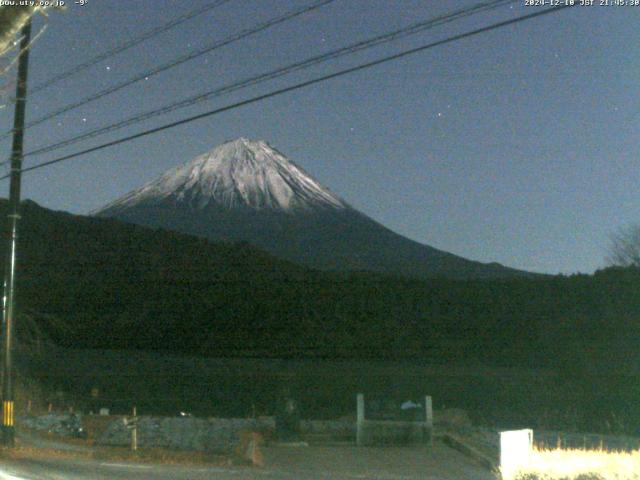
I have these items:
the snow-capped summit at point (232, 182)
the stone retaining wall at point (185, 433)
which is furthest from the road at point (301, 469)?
the snow-capped summit at point (232, 182)

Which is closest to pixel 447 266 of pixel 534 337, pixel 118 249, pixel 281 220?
pixel 281 220

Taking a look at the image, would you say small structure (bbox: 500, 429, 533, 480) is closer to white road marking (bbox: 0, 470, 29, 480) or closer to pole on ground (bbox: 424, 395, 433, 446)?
pole on ground (bbox: 424, 395, 433, 446)

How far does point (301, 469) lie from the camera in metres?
13.9

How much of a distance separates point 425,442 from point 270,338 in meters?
43.6

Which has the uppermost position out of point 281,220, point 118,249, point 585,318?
point 281,220

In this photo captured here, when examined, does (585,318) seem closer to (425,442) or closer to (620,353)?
(620,353)

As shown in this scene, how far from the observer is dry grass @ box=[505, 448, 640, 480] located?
10.7 metres

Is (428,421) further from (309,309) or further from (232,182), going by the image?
(232,182)

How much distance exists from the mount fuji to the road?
4652 inches

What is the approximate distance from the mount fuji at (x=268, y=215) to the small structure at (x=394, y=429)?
380 ft

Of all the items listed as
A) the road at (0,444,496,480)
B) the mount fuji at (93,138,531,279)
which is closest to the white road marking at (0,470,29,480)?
the road at (0,444,496,480)

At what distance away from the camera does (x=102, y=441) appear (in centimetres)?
2091

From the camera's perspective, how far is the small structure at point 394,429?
17703mm

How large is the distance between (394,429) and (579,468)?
7.00 m
